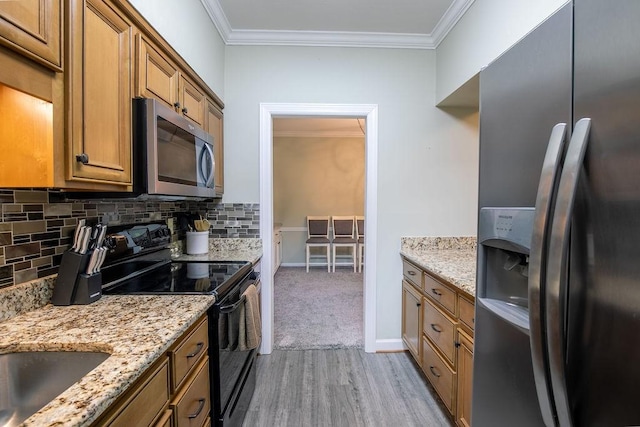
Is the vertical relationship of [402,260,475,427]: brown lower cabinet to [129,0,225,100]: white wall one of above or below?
below

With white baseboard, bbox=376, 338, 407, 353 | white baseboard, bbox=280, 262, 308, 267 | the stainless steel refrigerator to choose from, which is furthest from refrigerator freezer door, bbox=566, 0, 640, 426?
Answer: white baseboard, bbox=280, 262, 308, 267

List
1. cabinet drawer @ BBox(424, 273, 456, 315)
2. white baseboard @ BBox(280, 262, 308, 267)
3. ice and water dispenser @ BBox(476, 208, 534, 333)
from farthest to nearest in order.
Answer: white baseboard @ BBox(280, 262, 308, 267)
cabinet drawer @ BBox(424, 273, 456, 315)
ice and water dispenser @ BBox(476, 208, 534, 333)

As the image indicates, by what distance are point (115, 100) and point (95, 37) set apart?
0.20 meters

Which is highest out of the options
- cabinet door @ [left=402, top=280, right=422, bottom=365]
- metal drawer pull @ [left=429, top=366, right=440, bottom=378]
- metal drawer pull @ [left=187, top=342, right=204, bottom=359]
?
metal drawer pull @ [left=187, top=342, right=204, bottom=359]

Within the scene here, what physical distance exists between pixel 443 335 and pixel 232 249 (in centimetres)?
162

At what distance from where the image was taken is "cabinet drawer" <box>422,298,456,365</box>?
163 centimetres

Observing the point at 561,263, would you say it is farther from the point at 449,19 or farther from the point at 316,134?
the point at 316,134

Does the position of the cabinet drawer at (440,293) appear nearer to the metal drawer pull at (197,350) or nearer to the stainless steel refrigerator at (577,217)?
the stainless steel refrigerator at (577,217)

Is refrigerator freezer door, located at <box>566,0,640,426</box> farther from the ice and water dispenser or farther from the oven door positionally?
the oven door

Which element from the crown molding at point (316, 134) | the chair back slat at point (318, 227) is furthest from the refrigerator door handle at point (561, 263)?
the crown molding at point (316, 134)

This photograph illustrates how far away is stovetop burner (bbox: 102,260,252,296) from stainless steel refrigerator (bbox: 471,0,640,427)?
1.13 metres

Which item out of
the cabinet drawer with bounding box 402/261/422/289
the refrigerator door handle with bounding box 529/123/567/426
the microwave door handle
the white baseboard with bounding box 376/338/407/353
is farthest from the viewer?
the white baseboard with bounding box 376/338/407/353

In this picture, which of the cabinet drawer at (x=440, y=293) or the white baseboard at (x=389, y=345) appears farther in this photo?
the white baseboard at (x=389, y=345)

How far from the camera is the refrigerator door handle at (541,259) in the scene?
677 mm
